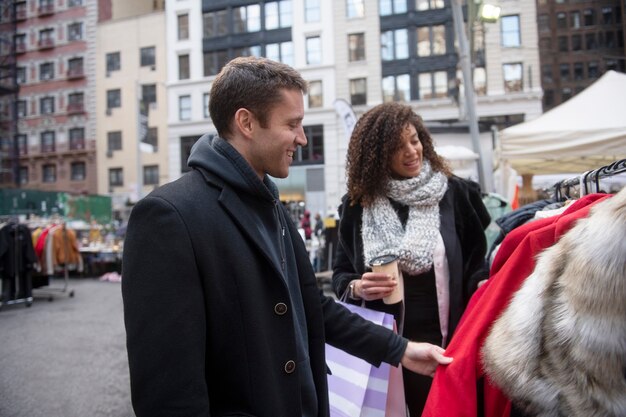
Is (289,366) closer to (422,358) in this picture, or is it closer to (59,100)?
(422,358)

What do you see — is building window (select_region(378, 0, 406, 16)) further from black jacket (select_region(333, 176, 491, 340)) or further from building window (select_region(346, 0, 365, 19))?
black jacket (select_region(333, 176, 491, 340))

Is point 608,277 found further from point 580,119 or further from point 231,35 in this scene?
point 231,35

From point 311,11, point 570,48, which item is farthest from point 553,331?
point 570,48

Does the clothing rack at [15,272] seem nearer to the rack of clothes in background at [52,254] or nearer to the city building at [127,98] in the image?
the rack of clothes in background at [52,254]

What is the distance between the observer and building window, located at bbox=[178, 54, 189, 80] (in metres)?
29.6

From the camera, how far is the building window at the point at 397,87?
25.4 meters

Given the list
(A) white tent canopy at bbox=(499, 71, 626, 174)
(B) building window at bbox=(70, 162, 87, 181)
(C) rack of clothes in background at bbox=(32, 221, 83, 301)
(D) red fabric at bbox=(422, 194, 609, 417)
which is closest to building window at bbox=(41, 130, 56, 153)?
(B) building window at bbox=(70, 162, 87, 181)

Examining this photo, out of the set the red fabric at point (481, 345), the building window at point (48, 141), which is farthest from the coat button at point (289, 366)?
the building window at point (48, 141)

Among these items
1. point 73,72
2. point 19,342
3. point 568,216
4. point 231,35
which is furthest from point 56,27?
point 568,216

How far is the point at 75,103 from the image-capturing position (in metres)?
32.3

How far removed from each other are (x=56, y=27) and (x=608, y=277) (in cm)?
3845

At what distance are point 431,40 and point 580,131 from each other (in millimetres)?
21807

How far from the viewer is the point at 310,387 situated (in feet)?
4.52

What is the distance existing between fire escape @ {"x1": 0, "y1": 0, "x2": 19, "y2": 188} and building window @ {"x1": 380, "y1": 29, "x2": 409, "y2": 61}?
18.4 meters
